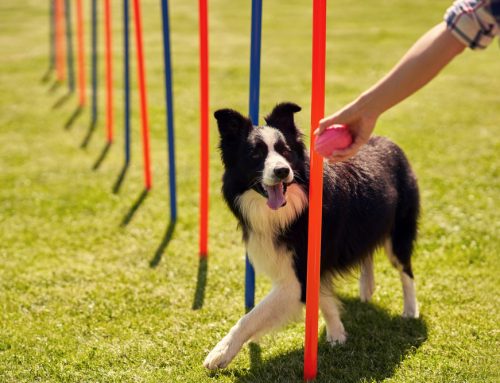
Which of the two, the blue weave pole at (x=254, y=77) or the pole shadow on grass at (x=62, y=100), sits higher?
the blue weave pole at (x=254, y=77)

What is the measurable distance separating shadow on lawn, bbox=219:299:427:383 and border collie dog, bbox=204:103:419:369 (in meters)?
0.17

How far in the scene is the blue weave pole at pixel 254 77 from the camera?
4.39m

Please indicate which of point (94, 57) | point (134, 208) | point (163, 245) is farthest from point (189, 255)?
point (94, 57)

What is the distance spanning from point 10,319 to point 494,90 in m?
9.67

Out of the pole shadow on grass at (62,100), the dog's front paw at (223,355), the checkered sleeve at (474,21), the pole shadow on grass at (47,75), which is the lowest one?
the pole shadow on grass at (62,100)

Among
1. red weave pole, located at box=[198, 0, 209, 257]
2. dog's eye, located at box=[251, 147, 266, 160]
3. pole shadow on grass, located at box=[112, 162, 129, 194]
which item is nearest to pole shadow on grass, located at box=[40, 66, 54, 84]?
pole shadow on grass, located at box=[112, 162, 129, 194]

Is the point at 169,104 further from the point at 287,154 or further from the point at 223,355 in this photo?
the point at 223,355

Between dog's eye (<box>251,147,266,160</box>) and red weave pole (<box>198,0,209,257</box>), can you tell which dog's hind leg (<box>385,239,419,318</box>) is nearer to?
dog's eye (<box>251,147,266,160</box>)

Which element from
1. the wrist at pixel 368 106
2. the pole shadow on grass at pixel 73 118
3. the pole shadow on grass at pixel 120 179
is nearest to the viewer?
the wrist at pixel 368 106

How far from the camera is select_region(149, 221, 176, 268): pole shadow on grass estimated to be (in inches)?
236

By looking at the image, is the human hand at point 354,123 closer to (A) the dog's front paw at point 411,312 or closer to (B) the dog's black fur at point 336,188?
(B) the dog's black fur at point 336,188

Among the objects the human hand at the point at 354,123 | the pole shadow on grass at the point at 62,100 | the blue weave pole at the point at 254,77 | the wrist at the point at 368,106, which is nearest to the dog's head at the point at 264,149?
the blue weave pole at the point at 254,77

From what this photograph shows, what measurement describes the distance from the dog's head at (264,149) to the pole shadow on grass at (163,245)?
202cm

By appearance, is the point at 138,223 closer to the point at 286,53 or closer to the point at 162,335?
the point at 162,335
